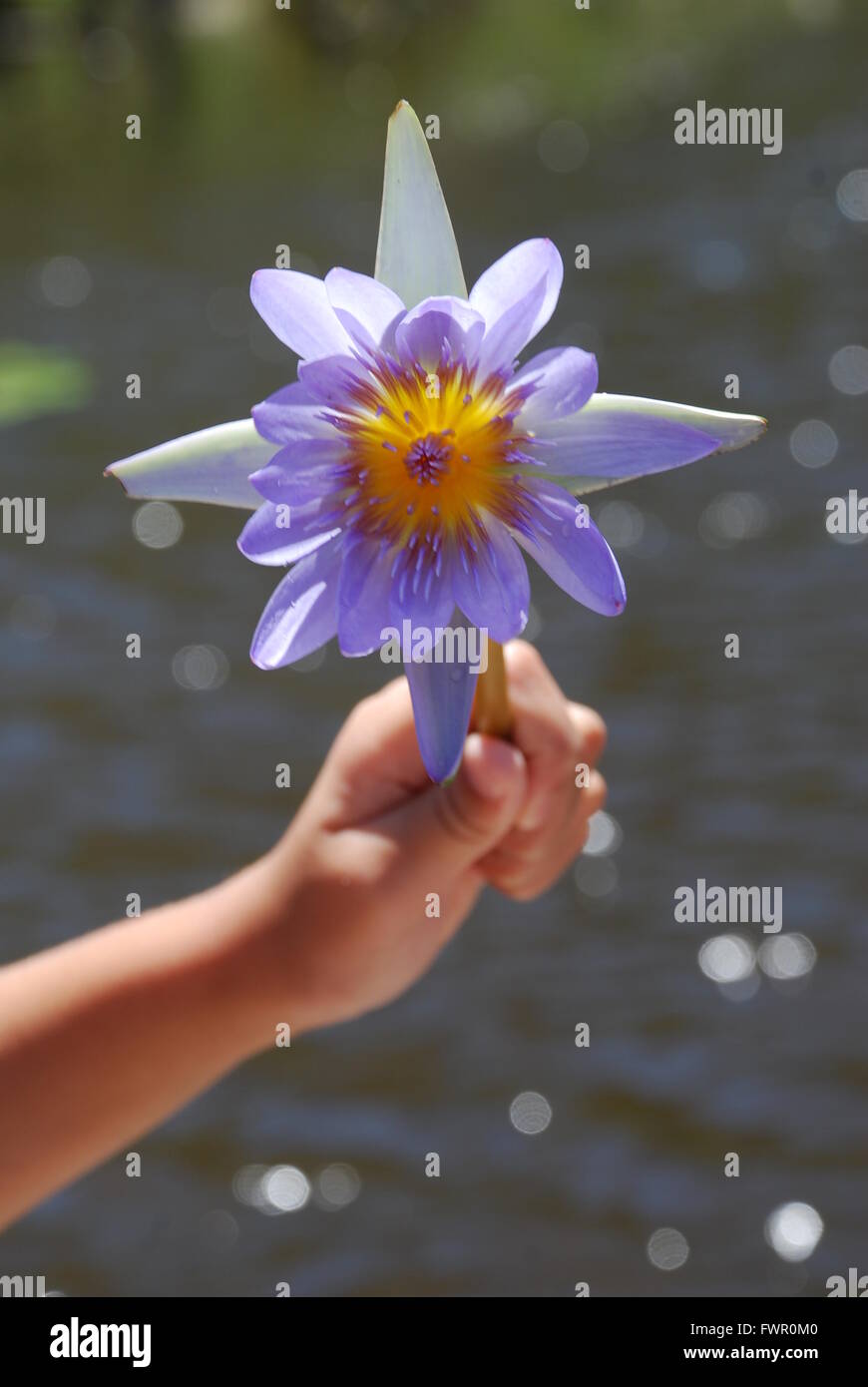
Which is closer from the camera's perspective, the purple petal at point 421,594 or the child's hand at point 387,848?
the purple petal at point 421,594

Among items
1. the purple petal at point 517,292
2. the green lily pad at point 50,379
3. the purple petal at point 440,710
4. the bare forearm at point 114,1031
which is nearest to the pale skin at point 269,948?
the bare forearm at point 114,1031

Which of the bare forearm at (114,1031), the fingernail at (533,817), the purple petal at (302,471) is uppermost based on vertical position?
the purple petal at (302,471)

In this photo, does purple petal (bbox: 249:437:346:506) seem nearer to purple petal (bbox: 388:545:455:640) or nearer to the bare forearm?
purple petal (bbox: 388:545:455:640)

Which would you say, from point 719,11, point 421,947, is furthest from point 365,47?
point 421,947

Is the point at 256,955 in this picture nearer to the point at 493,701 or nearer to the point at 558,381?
the point at 493,701

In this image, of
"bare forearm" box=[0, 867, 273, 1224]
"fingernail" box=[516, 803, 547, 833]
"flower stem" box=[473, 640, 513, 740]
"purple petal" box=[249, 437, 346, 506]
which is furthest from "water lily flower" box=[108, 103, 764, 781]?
"bare forearm" box=[0, 867, 273, 1224]

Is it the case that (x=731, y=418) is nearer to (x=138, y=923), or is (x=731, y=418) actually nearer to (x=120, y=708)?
(x=138, y=923)

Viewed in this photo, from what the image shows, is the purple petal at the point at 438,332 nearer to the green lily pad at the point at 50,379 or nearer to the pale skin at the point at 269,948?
the pale skin at the point at 269,948
